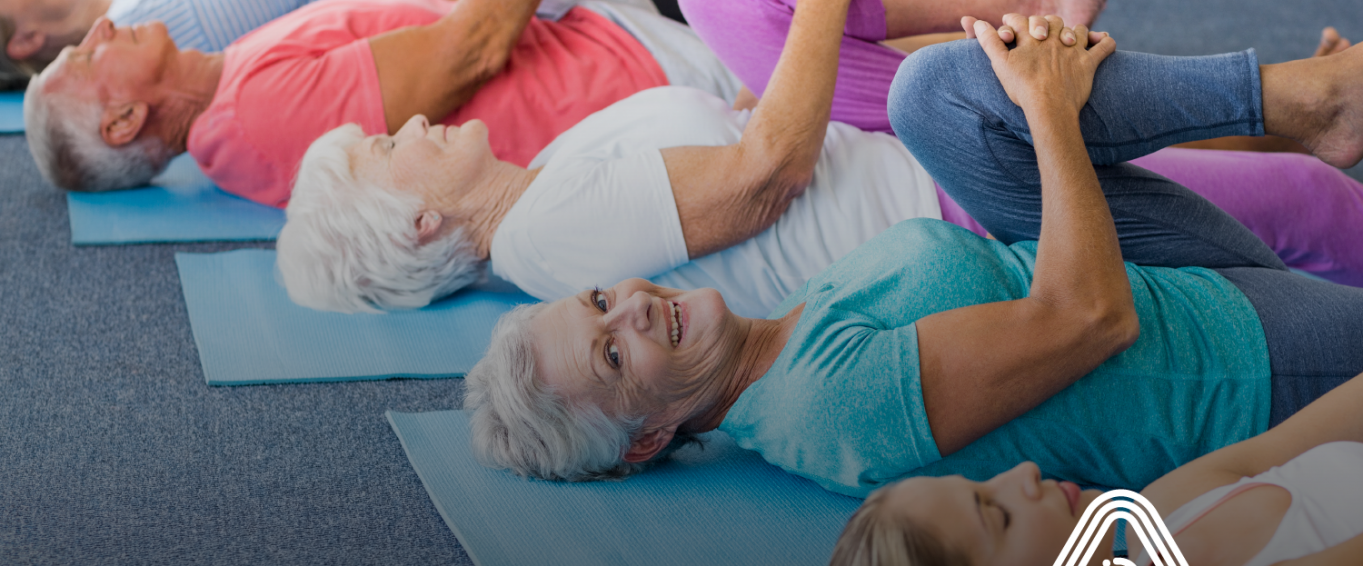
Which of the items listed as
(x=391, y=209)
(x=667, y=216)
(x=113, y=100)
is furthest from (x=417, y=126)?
(x=113, y=100)

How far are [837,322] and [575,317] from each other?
0.41 m

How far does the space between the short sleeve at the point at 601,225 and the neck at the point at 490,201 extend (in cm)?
17

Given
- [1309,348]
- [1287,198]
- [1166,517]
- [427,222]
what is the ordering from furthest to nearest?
1. [427,222]
2. [1287,198]
3. [1309,348]
4. [1166,517]

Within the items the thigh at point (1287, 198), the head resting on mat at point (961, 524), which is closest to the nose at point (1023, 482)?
the head resting on mat at point (961, 524)

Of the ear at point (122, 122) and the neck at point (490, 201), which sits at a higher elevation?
the neck at point (490, 201)

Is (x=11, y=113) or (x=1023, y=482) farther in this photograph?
(x=11, y=113)

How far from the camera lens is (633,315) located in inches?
58.9

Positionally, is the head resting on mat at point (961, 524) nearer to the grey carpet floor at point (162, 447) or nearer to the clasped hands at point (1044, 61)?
the clasped hands at point (1044, 61)

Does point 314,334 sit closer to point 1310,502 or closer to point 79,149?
point 79,149

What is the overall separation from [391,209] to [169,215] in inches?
47.9

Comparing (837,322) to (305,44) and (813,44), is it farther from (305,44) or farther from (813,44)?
(305,44)

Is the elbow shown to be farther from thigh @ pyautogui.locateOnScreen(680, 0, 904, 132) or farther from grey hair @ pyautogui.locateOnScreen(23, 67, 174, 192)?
grey hair @ pyautogui.locateOnScreen(23, 67, 174, 192)

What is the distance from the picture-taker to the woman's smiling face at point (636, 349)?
A: 1.49 meters

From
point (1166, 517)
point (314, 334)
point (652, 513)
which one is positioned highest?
point (1166, 517)
